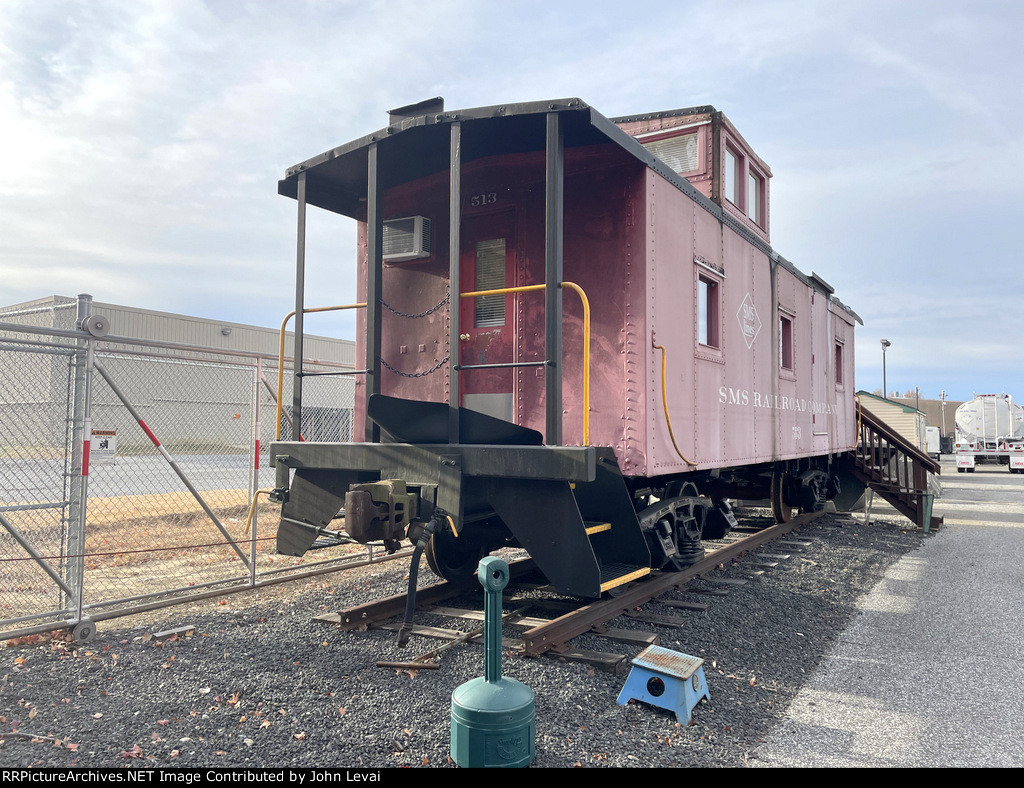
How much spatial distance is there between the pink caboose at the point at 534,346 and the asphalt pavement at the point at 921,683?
4.43 ft

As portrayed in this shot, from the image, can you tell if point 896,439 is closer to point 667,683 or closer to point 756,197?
point 756,197

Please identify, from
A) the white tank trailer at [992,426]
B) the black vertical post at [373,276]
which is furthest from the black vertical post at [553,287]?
the white tank trailer at [992,426]

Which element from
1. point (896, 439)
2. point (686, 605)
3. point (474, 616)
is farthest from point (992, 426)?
point (474, 616)

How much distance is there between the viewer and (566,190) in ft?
16.7

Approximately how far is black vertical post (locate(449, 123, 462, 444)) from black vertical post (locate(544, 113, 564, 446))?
1.85ft

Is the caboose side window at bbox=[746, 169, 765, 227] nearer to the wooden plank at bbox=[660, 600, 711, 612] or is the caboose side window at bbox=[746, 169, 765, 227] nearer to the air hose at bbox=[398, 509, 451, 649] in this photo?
the wooden plank at bbox=[660, 600, 711, 612]

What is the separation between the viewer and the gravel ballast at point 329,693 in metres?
3.07

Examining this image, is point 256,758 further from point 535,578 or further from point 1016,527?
point 1016,527

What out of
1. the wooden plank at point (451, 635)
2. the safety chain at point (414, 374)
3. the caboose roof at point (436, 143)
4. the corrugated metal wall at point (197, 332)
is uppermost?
the corrugated metal wall at point (197, 332)

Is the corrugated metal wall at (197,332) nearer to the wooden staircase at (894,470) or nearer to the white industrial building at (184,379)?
the white industrial building at (184,379)

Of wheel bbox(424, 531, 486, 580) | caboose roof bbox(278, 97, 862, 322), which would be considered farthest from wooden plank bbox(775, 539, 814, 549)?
caboose roof bbox(278, 97, 862, 322)

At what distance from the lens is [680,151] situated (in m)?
6.97

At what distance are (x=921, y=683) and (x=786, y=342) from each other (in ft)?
17.1

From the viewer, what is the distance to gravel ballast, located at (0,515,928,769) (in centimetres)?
307
